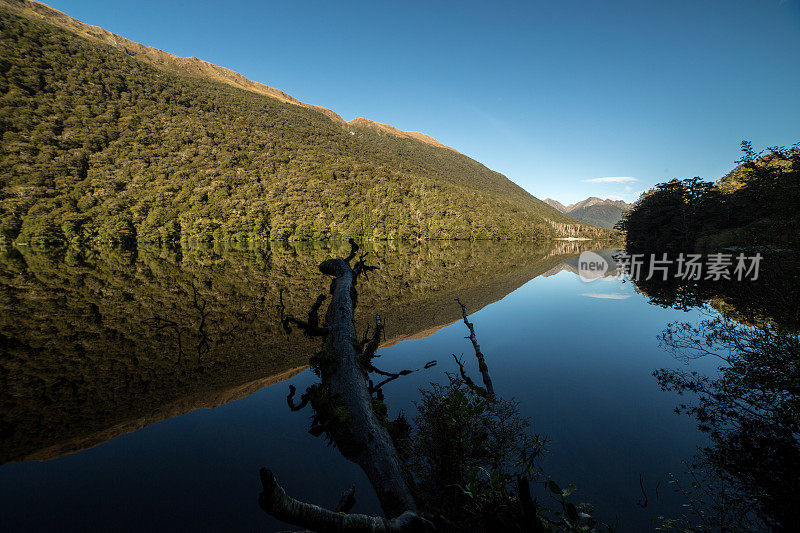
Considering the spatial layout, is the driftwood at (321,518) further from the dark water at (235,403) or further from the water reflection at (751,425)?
the water reflection at (751,425)

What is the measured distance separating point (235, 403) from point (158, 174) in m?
128

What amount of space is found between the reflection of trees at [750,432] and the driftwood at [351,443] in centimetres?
474

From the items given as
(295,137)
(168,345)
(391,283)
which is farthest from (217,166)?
(168,345)

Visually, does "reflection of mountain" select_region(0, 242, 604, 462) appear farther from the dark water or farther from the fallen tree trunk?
the fallen tree trunk

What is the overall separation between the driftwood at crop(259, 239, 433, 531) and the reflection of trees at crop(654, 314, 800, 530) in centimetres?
474

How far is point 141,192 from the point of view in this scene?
93625mm

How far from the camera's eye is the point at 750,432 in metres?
6.82

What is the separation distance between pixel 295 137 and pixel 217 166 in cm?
6160

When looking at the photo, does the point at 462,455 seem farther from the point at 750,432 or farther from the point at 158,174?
the point at 158,174

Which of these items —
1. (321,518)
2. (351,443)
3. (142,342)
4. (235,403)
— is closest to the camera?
(321,518)

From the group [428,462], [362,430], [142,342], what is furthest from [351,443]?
[142,342]

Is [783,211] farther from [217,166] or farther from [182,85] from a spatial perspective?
[182,85]

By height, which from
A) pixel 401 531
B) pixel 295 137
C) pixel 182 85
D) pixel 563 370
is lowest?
pixel 563 370

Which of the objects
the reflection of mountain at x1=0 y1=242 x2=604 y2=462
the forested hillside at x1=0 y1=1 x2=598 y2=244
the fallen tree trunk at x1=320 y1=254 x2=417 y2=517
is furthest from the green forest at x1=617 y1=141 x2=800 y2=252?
the forested hillside at x1=0 y1=1 x2=598 y2=244
